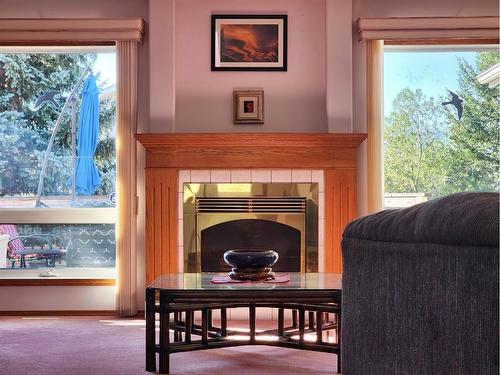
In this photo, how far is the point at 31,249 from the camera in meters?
5.43

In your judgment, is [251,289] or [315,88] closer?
[251,289]

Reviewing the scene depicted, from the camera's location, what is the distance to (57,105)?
549 cm

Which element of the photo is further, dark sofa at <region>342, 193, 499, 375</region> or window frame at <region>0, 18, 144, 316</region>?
window frame at <region>0, 18, 144, 316</region>

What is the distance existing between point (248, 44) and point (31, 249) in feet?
7.40

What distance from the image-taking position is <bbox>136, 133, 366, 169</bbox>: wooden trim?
499 cm

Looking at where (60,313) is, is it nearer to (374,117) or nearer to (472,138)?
(374,117)

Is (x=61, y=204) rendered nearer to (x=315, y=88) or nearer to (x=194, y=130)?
(x=194, y=130)

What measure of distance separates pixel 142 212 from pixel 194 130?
72 cm

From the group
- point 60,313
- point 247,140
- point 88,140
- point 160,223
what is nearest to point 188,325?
point 160,223

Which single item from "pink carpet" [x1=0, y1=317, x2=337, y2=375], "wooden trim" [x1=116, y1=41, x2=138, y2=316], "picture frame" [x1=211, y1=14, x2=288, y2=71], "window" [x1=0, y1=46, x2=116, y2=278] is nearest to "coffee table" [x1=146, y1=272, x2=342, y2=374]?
"pink carpet" [x1=0, y1=317, x2=337, y2=375]

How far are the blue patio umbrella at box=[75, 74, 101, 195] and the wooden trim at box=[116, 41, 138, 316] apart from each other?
30 centimetres

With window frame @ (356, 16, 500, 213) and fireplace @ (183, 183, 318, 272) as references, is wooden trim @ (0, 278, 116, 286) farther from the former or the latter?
window frame @ (356, 16, 500, 213)

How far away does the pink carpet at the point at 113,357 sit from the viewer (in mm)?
3281

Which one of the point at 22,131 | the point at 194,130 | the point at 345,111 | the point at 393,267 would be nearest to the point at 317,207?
the point at 345,111
